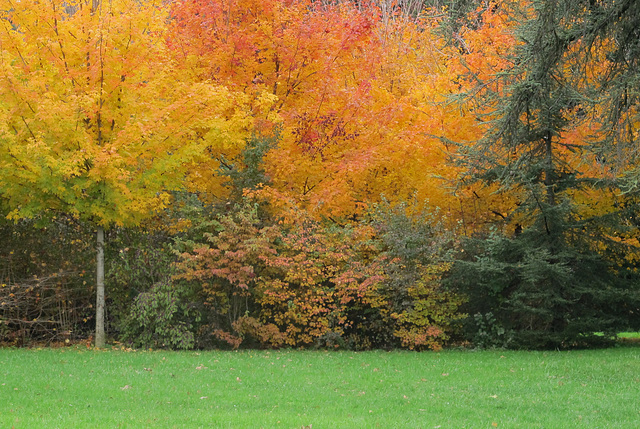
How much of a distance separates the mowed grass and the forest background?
1619 millimetres

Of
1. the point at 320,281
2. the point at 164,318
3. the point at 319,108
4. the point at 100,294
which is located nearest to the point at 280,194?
the point at 320,281

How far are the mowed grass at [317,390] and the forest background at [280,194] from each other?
5.31 ft

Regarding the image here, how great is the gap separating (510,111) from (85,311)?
35.6ft

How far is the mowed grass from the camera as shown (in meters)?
7.27

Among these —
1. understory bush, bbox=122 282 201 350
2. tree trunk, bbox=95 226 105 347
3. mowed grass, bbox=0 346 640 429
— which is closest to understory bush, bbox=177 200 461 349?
understory bush, bbox=122 282 201 350

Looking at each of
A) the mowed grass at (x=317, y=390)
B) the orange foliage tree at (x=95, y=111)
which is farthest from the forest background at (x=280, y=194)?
the mowed grass at (x=317, y=390)

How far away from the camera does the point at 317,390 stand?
29.7 ft

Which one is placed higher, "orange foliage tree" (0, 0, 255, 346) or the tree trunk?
"orange foliage tree" (0, 0, 255, 346)

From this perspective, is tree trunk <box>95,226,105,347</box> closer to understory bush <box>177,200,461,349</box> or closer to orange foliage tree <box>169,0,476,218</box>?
understory bush <box>177,200,461,349</box>

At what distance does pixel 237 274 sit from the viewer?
13.4 metres

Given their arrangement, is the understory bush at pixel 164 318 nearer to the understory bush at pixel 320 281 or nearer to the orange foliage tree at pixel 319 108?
the understory bush at pixel 320 281

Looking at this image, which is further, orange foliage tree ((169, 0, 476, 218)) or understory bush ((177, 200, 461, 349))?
orange foliage tree ((169, 0, 476, 218))

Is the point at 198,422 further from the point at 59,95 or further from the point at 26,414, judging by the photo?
the point at 59,95

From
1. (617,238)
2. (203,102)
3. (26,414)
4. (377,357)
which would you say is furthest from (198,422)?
(617,238)
